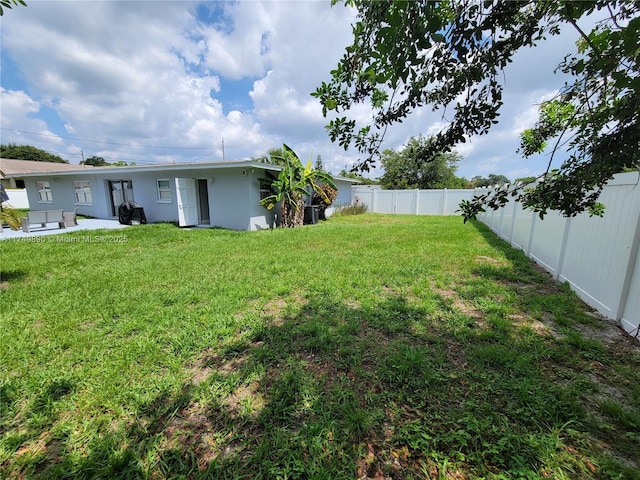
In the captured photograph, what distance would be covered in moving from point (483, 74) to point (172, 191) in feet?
45.8

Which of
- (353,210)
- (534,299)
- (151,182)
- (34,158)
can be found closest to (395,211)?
(353,210)

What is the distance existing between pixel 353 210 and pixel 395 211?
3788 mm

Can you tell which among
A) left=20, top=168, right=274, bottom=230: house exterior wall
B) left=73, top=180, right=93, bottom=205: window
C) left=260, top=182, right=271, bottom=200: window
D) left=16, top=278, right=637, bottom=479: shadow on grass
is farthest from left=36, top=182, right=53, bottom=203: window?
left=16, top=278, right=637, bottom=479: shadow on grass

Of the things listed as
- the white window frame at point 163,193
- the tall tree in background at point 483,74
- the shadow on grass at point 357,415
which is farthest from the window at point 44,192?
the tall tree in background at point 483,74

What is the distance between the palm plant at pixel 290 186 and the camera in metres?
12.0

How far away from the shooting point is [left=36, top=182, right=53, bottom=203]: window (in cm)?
1711

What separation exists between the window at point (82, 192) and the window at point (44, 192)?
257 cm

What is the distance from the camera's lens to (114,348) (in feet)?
10.0

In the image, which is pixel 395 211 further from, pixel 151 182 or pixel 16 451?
pixel 16 451

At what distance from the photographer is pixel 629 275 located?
319 centimetres

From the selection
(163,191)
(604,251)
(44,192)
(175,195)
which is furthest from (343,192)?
(44,192)

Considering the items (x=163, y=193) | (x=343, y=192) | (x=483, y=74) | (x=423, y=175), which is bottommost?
(x=343, y=192)

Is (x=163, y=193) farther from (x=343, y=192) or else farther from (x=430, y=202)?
(x=430, y=202)

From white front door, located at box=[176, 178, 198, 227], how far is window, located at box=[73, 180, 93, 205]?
25.7 feet
